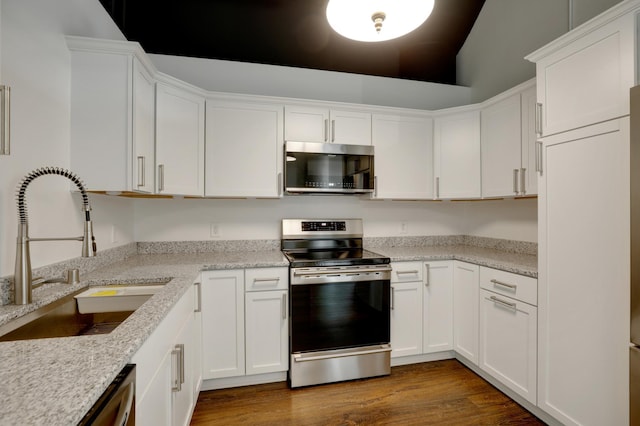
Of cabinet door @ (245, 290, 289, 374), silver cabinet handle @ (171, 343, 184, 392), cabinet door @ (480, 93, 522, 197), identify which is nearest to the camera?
silver cabinet handle @ (171, 343, 184, 392)

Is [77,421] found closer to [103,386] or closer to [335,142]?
[103,386]

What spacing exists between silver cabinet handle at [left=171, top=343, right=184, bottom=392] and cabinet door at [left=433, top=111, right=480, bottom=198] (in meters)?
2.32

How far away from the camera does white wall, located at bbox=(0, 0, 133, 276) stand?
4.05 feet

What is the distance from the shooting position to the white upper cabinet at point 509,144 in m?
2.17

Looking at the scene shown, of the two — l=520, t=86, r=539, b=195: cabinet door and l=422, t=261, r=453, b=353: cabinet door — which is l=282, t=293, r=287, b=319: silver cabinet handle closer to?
l=422, t=261, r=453, b=353: cabinet door

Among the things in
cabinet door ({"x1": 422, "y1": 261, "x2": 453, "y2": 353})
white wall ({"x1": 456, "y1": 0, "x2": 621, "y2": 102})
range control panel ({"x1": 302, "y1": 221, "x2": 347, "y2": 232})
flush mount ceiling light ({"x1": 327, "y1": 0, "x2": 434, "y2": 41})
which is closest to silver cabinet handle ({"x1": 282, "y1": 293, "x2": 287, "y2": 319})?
range control panel ({"x1": 302, "y1": 221, "x2": 347, "y2": 232})

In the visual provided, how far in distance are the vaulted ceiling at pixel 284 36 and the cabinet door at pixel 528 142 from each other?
1.19 m

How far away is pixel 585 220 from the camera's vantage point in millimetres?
1505

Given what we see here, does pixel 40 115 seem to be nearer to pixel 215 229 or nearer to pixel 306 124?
pixel 215 229

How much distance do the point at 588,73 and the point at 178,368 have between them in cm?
242

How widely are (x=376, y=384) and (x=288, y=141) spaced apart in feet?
6.35

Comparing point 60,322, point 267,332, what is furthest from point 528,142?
point 60,322

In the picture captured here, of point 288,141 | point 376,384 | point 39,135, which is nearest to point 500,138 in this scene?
point 288,141

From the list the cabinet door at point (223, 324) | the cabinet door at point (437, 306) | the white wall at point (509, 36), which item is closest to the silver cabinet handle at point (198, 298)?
the cabinet door at point (223, 324)
